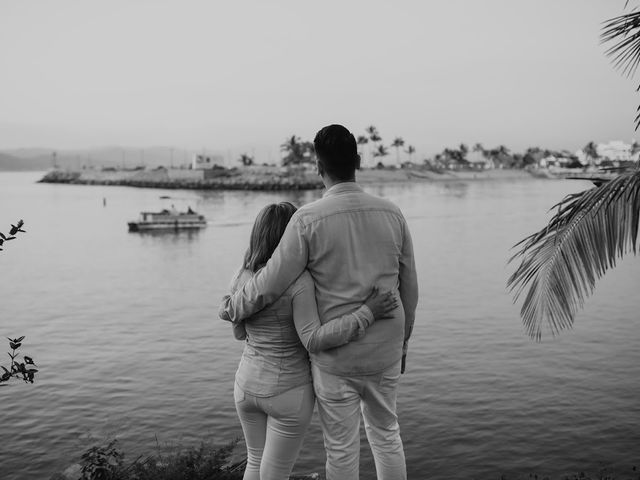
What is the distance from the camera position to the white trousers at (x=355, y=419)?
3.37 m

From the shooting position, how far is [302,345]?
3496mm

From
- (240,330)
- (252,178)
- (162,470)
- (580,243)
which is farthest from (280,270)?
(252,178)

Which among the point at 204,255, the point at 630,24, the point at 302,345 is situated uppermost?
the point at 630,24

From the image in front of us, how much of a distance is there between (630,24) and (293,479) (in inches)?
179

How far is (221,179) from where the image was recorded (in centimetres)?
15962

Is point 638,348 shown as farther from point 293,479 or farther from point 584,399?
point 293,479

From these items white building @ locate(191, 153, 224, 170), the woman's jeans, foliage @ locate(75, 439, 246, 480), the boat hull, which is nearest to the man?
the woman's jeans

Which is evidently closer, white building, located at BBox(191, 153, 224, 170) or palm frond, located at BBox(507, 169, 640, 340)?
palm frond, located at BBox(507, 169, 640, 340)

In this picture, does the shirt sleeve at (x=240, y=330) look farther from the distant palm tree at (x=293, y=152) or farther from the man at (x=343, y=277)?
the distant palm tree at (x=293, y=152)

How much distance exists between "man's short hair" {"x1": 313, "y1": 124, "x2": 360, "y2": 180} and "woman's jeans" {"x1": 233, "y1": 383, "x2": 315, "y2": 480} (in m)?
1.12

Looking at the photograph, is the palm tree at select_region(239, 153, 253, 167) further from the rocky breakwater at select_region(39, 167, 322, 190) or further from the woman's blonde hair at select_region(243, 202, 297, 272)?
the woman's blonde hair at select_region(243, 202, 297, 272)

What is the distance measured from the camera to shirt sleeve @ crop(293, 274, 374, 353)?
10.8 ft

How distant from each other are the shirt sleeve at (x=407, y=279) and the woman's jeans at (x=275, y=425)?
66 cm

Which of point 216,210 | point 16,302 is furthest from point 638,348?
point 216,210
